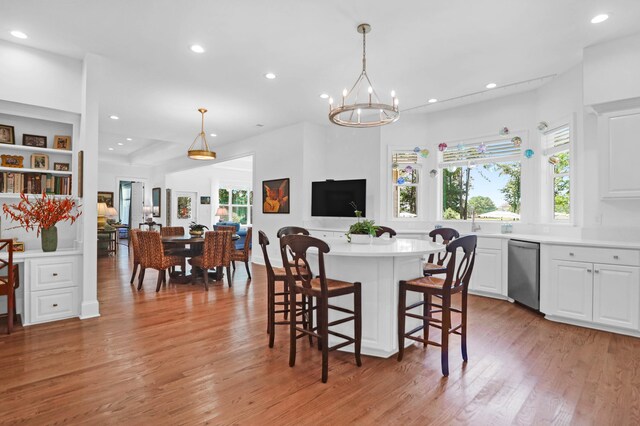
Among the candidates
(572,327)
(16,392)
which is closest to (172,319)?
(16,392)

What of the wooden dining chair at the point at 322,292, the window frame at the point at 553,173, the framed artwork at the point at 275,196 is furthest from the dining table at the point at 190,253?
the window frame at the point at 553,173

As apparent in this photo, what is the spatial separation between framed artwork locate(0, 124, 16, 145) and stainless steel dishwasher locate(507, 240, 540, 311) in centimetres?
617

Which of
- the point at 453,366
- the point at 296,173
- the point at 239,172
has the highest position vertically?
the point at 239,172

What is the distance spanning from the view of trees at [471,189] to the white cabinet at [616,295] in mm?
1969

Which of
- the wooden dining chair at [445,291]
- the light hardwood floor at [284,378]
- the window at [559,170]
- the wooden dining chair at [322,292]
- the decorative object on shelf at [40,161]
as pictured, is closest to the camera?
the light hardwood floor at [284,378]

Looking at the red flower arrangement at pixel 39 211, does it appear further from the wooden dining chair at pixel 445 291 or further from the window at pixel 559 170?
the window at pixel 559 170

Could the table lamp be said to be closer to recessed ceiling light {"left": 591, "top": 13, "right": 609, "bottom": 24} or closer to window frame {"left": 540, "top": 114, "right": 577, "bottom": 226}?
window frame {"left": 540, "top": 114, "right": 577, "bottom": 226}

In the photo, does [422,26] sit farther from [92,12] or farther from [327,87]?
[92,12]

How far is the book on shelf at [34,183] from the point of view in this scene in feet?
12.5

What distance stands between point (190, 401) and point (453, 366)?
1963 mm

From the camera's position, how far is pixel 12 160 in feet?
12.7

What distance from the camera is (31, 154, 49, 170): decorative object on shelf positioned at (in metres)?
3.97

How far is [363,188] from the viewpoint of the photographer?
6.37 metres

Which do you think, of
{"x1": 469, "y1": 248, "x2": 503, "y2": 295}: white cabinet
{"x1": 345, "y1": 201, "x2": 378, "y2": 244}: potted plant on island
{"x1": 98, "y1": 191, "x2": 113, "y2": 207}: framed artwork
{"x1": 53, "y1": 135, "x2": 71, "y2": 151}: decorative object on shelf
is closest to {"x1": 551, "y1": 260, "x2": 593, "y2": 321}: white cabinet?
{"x1": 469, "y1": 248, "x2": 503, "y2": 295}: white cabinet
